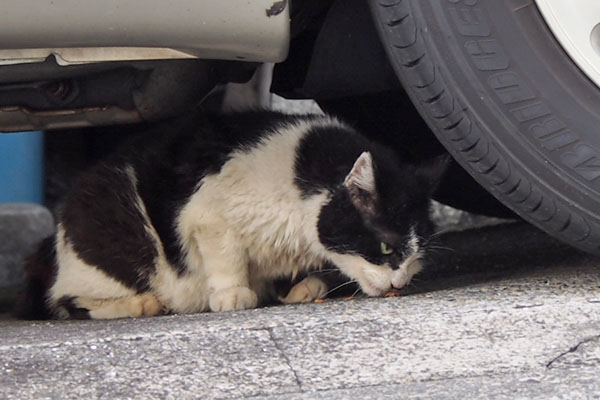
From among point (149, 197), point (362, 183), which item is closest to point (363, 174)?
point (362, 183)

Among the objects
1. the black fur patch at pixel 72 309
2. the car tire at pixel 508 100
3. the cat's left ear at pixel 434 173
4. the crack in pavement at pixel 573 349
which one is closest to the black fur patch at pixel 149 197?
the black fur patch at pixel 72 309

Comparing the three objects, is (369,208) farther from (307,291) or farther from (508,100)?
(508,100)

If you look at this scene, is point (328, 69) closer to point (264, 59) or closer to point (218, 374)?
point (264, 59)

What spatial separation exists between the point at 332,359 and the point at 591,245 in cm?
86

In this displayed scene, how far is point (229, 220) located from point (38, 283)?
2.53 feet

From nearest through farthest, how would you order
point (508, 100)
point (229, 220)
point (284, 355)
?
1. point (284, 355)
2. point (508, 100)
3. point (229, 220)

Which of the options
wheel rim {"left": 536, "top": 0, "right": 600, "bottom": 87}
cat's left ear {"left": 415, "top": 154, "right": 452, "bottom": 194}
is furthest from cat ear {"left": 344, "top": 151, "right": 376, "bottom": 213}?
wheel rim {"left": 536, "top": 0, "right": 600, "bottom": 87}

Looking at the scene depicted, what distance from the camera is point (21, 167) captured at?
4047mm

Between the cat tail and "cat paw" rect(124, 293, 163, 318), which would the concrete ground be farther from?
the cat tail

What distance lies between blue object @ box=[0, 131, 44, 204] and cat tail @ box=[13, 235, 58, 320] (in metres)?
0.83

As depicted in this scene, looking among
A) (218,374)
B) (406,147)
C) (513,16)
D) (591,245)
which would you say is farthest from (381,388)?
(406,147)

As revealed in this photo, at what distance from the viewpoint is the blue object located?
4004 millimetres

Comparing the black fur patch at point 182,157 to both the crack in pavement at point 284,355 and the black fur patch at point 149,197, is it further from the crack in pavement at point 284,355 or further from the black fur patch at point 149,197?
the crack in pavement at point 284,355

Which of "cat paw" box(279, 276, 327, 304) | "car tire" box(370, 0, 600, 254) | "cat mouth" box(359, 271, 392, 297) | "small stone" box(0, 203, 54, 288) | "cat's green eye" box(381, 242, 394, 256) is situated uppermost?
"car tire" box(370, 0, 600, 254)
